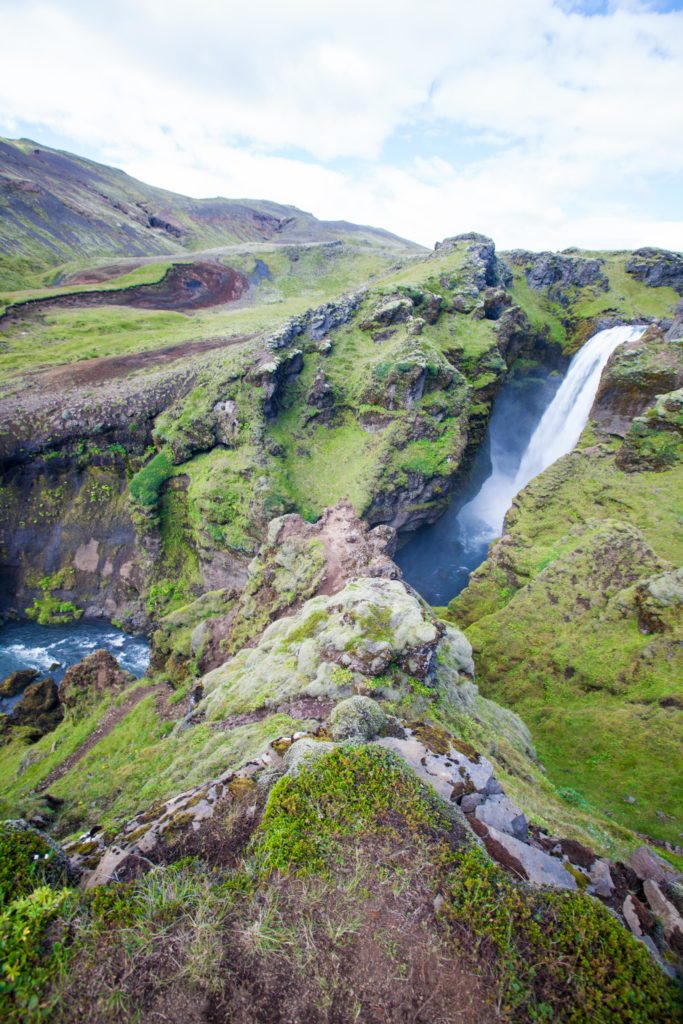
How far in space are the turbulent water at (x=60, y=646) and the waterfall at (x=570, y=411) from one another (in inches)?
1597

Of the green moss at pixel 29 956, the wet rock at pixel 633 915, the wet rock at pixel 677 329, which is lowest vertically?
the wet rock at pixel 633 915

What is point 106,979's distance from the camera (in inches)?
179

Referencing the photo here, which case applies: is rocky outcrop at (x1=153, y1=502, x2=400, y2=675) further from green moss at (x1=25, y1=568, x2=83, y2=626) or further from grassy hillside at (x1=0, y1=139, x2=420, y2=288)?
grassy hillside at (x1=0, y1=139, x2=420, y2=288)

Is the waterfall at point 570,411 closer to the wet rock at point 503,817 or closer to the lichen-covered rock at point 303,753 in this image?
the wet rock at point 503,817

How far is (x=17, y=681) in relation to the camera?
30016 millimetres

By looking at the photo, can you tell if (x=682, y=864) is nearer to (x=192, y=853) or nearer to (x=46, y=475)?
(x=192, y=853)

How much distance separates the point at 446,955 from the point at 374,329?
1830 inches

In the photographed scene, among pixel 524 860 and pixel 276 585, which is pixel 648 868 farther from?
pixel 276 585

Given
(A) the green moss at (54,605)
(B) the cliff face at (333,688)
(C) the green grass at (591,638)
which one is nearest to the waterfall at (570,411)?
(B) the cliff face at (333,688)

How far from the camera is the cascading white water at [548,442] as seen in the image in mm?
45094

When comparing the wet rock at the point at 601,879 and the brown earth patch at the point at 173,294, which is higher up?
the brown earth patch at the point at 173,294

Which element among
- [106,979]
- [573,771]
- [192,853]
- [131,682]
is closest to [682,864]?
[573,771]

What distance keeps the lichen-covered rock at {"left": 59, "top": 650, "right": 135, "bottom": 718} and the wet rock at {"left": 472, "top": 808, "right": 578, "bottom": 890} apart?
22916mm

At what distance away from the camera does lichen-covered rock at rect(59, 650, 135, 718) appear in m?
24.4
